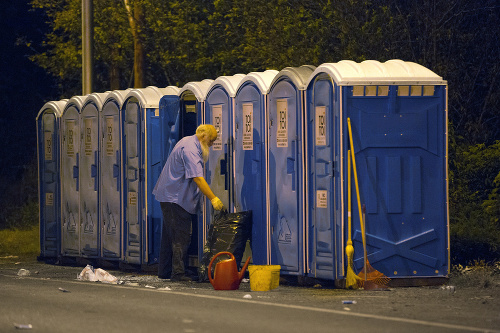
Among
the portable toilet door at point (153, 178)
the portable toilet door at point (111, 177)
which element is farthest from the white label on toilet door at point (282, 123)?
the portable toilet door at point (111, 177)

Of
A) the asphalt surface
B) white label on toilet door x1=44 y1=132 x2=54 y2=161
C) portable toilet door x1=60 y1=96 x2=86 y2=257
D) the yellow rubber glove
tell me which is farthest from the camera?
white label on toilet door x1=44 y1=132 x2=54 y2=161

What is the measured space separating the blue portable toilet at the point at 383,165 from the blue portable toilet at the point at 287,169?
225 mm

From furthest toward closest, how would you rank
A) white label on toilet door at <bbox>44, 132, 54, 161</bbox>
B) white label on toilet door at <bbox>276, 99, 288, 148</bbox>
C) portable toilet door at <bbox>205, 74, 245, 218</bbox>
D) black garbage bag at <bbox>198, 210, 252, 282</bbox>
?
white label on toilet door at <bbox>44, 132, 54, 161</bbox> < portable toilet door at <bbox>205, 74, 245, 218</bbox> < black garbage bag at <bbox>198, 210, 252, 282</bbox> < white label on toilet door at <bbox>276, 99, 288, 148</bbox>

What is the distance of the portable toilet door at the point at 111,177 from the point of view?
1410 centimetres

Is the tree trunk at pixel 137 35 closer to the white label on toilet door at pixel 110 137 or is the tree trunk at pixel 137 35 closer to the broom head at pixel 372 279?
the white label on toilet door at pixel 110 137

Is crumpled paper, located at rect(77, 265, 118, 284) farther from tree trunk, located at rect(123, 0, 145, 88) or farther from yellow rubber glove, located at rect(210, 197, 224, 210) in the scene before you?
tree trunk, located at rect(123, 0, 145, 88)

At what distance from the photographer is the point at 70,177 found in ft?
50.9

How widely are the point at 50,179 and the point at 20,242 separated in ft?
12.1

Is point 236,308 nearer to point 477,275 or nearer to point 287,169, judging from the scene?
point 287,169

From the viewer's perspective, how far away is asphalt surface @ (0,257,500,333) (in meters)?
8.02

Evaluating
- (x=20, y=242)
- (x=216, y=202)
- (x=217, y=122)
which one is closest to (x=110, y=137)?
(x=217, y=122)

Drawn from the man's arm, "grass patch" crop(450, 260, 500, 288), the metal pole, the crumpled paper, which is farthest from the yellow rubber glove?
the metal pole

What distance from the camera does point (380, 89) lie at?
1073cm

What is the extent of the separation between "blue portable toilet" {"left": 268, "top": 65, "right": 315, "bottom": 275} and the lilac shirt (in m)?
0.82
